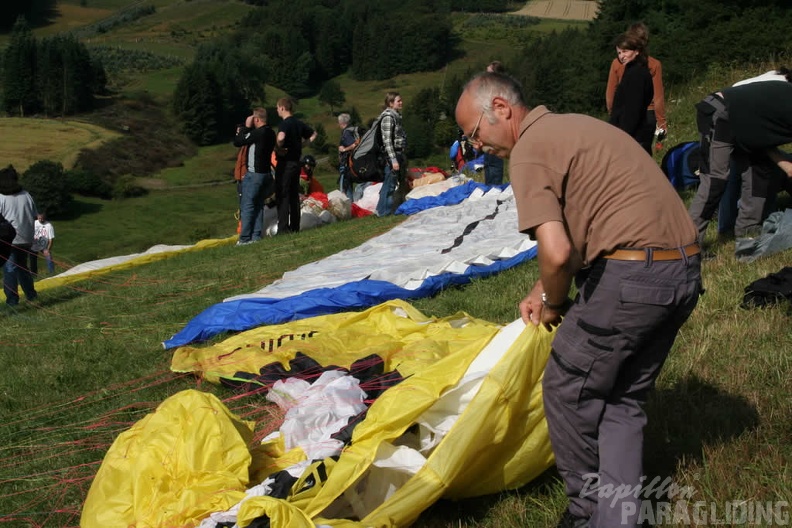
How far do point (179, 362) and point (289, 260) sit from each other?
3961mm

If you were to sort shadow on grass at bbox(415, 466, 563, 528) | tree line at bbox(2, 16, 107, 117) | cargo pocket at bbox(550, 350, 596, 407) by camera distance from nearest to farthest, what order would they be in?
cargo pocket at bbox(550, 350, 596, 407), shadow on grass at bbox(415, 466, 563, 528), tree line at bbox(2, 16, 107, 117)

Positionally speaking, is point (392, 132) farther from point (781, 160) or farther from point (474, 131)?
point (474, 131)

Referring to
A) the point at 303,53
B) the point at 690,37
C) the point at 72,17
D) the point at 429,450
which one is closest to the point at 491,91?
the point at 429,450

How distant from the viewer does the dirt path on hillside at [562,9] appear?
85.4 metres

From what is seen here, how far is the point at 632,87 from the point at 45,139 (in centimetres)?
5983

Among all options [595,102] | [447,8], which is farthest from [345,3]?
[595,102]

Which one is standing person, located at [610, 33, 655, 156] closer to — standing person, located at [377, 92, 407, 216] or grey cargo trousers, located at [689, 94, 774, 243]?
grey cargo trousers, located at [689, 94, 774, 243]

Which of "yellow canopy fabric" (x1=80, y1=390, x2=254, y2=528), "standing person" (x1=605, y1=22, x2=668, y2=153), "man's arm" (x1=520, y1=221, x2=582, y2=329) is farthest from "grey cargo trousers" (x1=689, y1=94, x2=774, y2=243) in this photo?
"yellow canopy fabric" (x1=80, y1=390, x2=254, y2=528)

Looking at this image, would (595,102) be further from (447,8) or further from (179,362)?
(447,8)

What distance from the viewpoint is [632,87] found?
7055 mm

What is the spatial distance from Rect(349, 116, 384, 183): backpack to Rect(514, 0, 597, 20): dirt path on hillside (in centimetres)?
7633

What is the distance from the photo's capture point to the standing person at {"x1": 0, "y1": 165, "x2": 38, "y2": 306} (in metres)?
8.73

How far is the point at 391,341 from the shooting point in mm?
4844

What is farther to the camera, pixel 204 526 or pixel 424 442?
pixel 424 442
